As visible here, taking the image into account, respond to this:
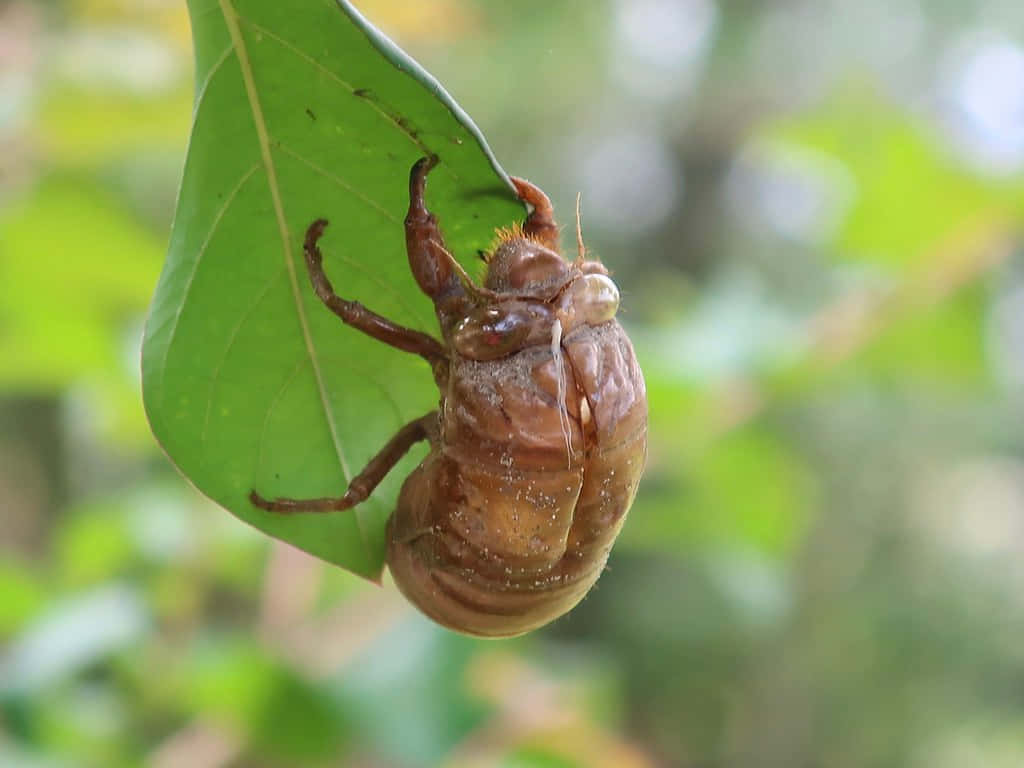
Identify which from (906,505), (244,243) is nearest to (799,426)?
(906,505)

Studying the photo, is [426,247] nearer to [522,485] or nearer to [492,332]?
[492,332]

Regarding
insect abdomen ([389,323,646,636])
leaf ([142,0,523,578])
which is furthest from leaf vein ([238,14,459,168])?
insect abdomen ([389,323,646,636])

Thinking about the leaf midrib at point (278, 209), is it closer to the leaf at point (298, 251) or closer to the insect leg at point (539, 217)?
the leaf at point (298, 251)

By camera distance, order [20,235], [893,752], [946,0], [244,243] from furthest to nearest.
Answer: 1. [893,752]
2. [946,0]
3. [20,235]
4. [244,243]

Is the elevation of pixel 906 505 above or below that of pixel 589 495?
below

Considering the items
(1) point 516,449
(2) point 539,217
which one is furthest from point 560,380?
(2) point 539,217

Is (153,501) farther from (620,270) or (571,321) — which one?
(620,270)
